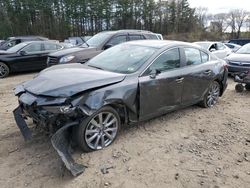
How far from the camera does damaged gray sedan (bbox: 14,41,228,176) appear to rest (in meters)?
3.58

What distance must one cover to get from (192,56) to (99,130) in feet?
8.57

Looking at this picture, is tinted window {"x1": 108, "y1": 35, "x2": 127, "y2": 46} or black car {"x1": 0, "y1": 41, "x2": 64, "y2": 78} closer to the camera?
tinted window {"x1": 108, "y1": 35, "x2": 127, "y2": 46}

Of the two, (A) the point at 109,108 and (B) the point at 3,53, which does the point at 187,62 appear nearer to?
(A) the point at 109,108

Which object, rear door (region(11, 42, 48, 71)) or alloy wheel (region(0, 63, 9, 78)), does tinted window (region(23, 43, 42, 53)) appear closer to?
rear door (region(11, 42, 48, 71))

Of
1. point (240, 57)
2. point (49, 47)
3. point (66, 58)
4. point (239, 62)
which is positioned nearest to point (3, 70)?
point (49, 47)

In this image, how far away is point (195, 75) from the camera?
5.30 metres

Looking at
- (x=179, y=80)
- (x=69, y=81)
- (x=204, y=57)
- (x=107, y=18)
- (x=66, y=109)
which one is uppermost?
(x=107, y=18)

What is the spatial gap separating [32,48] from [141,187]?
352 inches

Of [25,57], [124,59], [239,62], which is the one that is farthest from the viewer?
[25,57]

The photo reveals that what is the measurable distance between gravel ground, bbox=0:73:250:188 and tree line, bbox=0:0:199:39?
33548 mm

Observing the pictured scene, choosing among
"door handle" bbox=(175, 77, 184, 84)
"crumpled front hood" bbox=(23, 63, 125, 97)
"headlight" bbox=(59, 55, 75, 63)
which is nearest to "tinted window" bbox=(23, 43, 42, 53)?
"headlight" bbox=(59, 55, 75, 63)

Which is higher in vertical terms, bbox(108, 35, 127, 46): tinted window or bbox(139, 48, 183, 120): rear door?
bbox(108, 35, 127, 46): tinted window

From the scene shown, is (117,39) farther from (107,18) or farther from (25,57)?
(107,18)

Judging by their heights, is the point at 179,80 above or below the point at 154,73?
below
